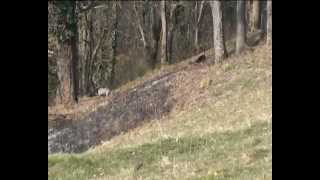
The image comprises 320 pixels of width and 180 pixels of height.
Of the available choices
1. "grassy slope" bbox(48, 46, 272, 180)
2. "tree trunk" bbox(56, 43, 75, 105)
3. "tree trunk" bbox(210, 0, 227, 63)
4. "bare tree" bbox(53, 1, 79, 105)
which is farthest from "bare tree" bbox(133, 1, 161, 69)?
"grassy slope" bbox(48, 46, 272, 180)

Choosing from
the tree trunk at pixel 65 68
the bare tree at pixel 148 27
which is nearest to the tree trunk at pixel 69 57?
the tree trunk at pixel 65 68

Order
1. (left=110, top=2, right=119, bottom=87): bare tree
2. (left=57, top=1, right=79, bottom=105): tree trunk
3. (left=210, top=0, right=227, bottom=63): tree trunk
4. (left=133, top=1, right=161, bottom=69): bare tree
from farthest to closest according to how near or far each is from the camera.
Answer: (left=110, top=2, right=119, bottom=87): bare tree < (left=133, top=1, right=161, bottom=69): bare tree < (left=57, top=1, right=79, bottom=105): tree trunk < (left=210, top=0, right=227, bottom=63): tree trunk

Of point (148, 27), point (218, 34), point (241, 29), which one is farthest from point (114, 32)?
point (218, 34)

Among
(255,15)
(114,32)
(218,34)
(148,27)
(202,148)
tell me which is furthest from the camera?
(148,27)

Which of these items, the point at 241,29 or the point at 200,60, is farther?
the point at 200,60

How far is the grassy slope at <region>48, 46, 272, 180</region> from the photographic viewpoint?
9961 millimetres

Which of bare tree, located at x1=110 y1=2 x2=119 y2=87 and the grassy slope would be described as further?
bare tree, located at x1=110 y1=2 x2=119 y2=87

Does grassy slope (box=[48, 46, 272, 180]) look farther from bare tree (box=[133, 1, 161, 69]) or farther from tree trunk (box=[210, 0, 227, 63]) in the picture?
bare tree (box=[133, 1, 161, 69])

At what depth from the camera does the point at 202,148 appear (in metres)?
12.1

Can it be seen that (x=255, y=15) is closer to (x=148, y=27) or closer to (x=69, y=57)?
(x=69, y=57)

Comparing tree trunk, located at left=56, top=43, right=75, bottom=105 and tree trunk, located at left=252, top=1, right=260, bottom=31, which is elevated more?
tree trunk, located at left=252, top=1, right=260, bottom=31

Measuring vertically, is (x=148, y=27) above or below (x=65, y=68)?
above

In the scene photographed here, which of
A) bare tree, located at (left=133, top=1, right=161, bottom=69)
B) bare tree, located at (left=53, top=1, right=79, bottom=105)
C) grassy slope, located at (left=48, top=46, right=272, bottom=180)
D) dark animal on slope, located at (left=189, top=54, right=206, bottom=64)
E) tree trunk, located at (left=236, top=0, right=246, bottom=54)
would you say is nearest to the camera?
grassy slope, located at (left=48, top=46, right=272, bottom=180)
